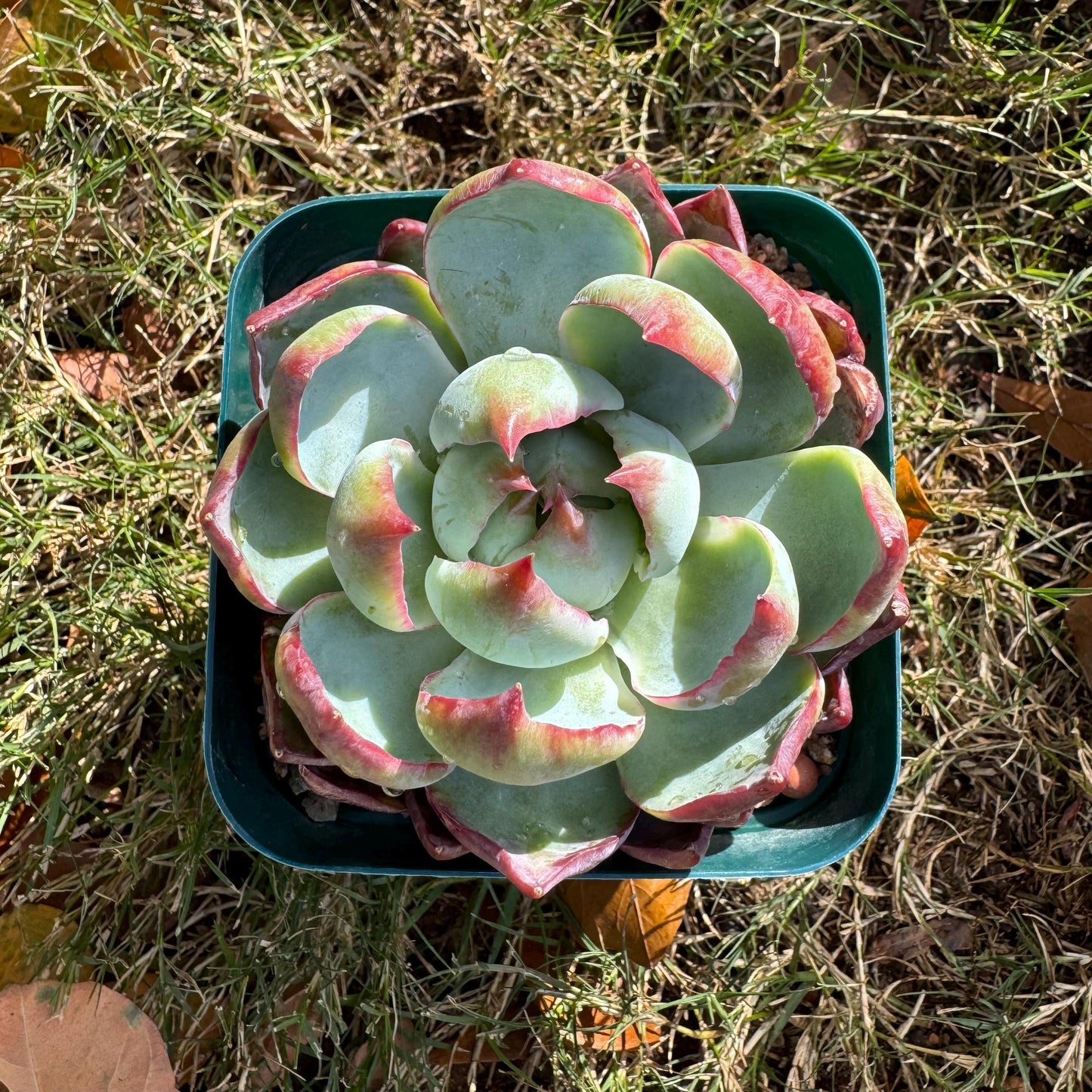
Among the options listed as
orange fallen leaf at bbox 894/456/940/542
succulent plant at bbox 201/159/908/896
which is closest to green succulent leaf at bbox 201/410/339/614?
succulent plant at bbox 201/159/908/896

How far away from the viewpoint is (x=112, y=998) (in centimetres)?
154

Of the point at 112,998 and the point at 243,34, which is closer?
the point at 112,998

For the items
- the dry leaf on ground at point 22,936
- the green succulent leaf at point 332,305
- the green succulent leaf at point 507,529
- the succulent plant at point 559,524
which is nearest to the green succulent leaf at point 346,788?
the succulent plant at point 559,524

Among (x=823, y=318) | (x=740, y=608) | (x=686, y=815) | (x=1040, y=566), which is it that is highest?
(x=823, y=318)

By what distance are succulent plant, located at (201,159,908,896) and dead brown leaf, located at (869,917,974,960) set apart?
69 centimetres

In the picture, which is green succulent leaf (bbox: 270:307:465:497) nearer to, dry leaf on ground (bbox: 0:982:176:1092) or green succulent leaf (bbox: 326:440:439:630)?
green succulent leaf (bbox: 326:440:439:630)

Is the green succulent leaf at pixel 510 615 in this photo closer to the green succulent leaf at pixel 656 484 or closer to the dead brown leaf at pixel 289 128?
the green succulent leaf at pixel 656 484

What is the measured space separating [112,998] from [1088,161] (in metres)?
1.82

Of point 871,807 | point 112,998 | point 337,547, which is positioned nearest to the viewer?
point 337,547

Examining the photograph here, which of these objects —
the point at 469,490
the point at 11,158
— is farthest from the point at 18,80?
the point at 469,490

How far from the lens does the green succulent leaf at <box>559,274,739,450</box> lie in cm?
94

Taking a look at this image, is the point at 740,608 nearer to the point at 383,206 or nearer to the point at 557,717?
the point at 557,717

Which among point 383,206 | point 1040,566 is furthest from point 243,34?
point 1040,566

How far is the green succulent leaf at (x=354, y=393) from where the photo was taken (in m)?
1.01
